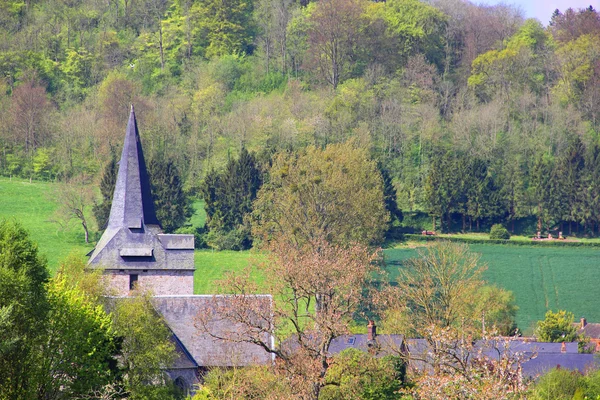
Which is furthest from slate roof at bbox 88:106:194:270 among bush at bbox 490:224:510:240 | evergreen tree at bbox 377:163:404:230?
bush at bbox 490:224:510:240

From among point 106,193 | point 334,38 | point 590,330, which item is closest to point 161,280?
point 590,330

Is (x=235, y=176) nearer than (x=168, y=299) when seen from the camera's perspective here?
No

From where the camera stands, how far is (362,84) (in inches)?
4451

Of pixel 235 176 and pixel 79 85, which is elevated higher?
pixel 79 85

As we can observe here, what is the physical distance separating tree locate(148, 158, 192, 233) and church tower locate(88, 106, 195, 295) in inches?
992

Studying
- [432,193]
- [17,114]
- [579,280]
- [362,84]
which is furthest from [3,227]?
[362,84]

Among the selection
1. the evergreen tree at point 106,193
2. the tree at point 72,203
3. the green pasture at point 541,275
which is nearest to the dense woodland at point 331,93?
the evergreen tree at point 106,193

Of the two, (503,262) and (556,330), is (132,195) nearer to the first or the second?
(556,330)

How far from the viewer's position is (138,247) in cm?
5984

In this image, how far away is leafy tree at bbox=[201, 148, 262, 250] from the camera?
85.2 meters

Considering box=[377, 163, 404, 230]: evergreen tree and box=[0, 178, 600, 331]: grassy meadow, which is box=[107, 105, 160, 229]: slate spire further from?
box=[377, 163, 404, 230]: evergreen tree

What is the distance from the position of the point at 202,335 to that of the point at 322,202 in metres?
24.2

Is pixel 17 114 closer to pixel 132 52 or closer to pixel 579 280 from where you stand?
pixel 132 52

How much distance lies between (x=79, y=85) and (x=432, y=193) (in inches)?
1496
